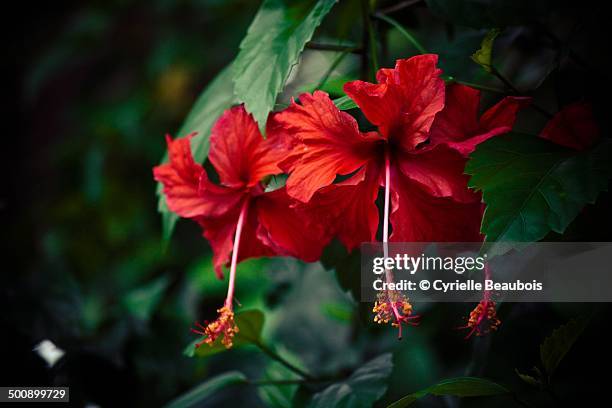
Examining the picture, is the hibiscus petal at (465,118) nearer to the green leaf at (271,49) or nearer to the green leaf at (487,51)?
the green leaf at (487,51)

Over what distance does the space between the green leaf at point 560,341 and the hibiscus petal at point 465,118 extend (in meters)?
0.23

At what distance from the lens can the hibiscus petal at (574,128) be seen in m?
0.62

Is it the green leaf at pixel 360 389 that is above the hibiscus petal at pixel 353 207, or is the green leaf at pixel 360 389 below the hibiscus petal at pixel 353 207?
below

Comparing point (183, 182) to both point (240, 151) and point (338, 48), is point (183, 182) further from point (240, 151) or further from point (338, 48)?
point (338, 48)

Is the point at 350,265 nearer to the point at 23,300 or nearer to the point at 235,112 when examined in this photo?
the point at 235,112

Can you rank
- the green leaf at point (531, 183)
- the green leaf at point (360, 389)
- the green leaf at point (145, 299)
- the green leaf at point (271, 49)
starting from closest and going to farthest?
the green leaf at point (531, 183) → the green leaf at point (271, 49) → the green leaf at point (360, 389) → the green leaf at point (145, 299)

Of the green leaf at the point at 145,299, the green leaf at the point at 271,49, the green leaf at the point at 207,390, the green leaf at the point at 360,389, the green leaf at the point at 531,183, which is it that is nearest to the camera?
the green leaf at the point at 531,183

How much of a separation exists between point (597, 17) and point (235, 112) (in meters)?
0.45

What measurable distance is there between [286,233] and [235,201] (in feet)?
0.27

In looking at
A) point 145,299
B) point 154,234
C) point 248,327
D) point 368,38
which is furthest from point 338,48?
point 154,234

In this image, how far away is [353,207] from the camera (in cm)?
66

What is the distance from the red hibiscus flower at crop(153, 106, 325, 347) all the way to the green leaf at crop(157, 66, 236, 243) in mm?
59

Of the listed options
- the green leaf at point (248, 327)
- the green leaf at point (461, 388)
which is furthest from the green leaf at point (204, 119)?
the green leaf at point (461, 388)

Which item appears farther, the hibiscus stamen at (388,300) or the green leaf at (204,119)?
the green leaf at (204,119)
